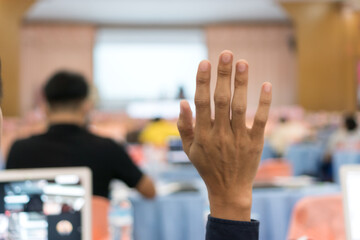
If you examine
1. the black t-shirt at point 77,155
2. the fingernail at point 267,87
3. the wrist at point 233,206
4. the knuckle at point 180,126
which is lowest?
the black t-shirt at point 77,155

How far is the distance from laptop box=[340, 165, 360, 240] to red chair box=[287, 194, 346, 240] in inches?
13.8

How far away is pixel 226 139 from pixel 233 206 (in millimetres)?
88

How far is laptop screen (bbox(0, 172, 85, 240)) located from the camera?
0.82m

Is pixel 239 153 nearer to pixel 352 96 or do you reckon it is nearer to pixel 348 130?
pixel 348 130

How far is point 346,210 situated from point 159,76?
11029 millimetres

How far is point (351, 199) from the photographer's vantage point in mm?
997

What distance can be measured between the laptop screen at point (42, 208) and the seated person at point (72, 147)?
3.26ft

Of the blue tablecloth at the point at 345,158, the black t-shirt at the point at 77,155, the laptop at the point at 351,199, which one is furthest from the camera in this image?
the blue tablecloth at the point at 345,158

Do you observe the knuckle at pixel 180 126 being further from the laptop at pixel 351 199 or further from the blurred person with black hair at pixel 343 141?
the blurred person with black hair at pixel 343 141

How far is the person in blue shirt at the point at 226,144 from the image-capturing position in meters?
0.53

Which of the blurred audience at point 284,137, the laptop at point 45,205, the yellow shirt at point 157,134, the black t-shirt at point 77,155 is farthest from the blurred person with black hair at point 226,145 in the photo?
the blurred audience at point 284,137

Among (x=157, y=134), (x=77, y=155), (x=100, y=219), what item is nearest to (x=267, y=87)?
(x=100, y=219)

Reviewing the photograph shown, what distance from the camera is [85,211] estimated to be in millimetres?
879

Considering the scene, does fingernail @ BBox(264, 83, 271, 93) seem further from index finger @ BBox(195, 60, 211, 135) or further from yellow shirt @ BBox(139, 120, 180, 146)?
yellow shirt @ BBox(139, 120, 180, 146)
